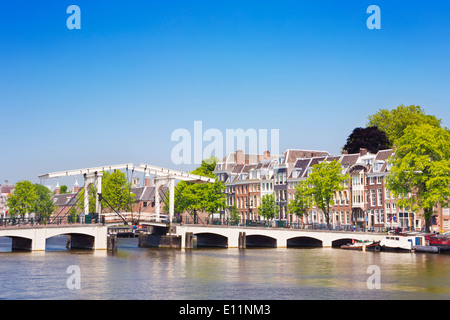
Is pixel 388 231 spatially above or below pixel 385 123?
below

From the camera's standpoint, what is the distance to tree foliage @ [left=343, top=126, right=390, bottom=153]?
89.0 m

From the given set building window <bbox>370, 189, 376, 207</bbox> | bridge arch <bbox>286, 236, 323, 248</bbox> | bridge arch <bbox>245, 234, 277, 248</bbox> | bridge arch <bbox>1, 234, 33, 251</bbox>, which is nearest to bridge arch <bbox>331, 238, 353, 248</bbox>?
bridge arch <bbox>286, 236, 323, 248</bbox>

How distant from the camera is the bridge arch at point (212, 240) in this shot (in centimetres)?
6852

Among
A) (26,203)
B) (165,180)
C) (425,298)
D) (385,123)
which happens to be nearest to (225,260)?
(165,180)

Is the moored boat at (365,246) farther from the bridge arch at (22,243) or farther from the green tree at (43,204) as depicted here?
the green tree at (43,204)

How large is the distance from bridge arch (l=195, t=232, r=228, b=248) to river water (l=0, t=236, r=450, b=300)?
46.6 feet

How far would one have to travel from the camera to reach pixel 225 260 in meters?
49.8

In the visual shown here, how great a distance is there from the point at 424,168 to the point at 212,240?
2405 centimetres

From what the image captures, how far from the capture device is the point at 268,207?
92812 mm

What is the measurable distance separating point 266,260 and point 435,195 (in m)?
19.5

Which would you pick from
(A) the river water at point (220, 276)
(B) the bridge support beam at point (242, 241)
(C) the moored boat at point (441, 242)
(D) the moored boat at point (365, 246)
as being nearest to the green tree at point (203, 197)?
(B) the bridge support beam at point (242, 241)

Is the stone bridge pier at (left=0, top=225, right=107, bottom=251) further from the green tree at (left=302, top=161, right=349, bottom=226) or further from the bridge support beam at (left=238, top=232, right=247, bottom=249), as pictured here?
the green tree at (left=302, top=161, right=349, bottom=226)
